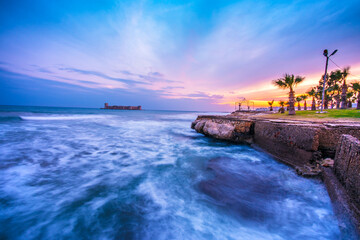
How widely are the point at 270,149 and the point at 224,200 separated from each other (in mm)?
4454

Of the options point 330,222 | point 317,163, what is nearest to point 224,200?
point 330,222

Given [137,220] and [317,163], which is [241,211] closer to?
[137,220]

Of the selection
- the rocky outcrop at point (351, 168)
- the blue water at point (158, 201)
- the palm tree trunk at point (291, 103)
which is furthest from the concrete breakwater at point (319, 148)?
the palm tree trunk at point (291, 103)

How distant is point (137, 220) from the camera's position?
270 centimetres

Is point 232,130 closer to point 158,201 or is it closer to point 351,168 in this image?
point 351,168

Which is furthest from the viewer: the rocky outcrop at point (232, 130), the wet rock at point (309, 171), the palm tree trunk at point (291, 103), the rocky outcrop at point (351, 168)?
the palm tree trunk at point (291, 103)

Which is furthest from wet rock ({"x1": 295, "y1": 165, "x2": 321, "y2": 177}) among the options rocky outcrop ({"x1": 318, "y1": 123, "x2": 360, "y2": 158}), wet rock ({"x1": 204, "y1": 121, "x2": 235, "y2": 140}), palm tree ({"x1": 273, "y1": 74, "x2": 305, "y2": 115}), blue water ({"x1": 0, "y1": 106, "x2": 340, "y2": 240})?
palm tree ({"x1": 273, "y1": 74, "x2": 305, "y2": 115})

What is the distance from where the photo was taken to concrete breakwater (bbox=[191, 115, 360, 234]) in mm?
2436

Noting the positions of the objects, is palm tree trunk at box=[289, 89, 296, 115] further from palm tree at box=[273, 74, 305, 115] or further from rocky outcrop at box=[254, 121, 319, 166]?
rocky outcrop at box=[254, 121, 319, 166]

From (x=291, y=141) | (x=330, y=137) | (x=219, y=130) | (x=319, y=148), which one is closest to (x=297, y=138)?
(x=291, y=141)

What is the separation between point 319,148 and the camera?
4.78m

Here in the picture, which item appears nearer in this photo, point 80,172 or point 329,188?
point 329,188

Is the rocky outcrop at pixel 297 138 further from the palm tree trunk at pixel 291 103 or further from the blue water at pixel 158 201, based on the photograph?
the palm tree trunk at pixel 291 103

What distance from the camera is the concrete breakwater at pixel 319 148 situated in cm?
244
